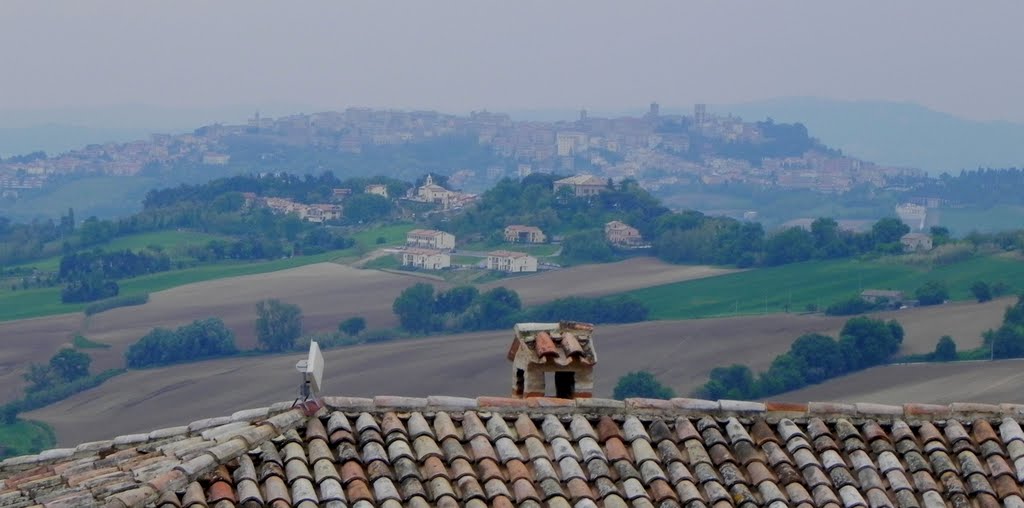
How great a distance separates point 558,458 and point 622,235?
108 meters

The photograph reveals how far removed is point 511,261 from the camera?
104125mm

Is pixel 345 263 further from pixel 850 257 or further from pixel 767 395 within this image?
pixel 767 395

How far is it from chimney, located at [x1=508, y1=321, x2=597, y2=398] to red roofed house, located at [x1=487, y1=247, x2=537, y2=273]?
94055mm

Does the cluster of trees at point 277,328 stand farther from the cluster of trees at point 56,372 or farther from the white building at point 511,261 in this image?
the white building at point 511,261

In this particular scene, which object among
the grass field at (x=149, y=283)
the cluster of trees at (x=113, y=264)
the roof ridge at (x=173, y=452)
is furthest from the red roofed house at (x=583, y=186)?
the roof ridge at (x=173, y=452)

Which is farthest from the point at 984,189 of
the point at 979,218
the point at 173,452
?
the point at 173,452

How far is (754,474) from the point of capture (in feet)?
23.8

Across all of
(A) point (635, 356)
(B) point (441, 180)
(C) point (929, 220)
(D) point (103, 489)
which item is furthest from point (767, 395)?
(C) point (929, 220)

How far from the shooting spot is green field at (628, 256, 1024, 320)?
80.1 metres

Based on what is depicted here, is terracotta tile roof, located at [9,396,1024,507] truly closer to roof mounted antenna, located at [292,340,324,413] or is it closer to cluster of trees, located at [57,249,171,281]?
roof mounted antenna, located at [292,340,324,413]

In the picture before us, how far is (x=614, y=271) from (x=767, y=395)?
3933 cm

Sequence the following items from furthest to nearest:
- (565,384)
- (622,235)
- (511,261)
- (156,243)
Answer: (622,235), (156,243), (511,261), (565,384)

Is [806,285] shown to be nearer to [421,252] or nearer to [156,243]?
[421,252]

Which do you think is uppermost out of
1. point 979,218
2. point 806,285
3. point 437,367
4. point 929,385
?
point 929,385
